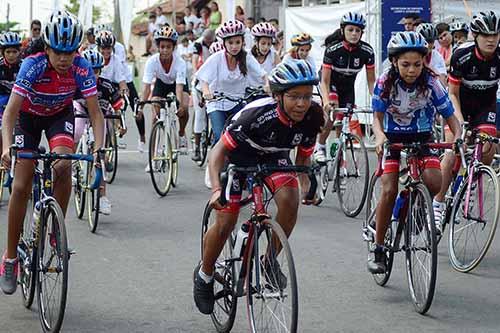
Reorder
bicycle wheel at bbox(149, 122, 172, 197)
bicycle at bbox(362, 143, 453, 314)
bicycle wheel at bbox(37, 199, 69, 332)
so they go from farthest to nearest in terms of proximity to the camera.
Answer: bicycle wheel at bbox(149, 122, 172, 197) → bicycle at bbox(362, 143, 453, 314) → bicycle wheel at bbox(37, 199, 69, 332)

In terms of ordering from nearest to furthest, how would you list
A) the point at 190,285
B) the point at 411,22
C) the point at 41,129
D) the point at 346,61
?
the point at 41,129 → the point at 190,285 → the point at 346,61 → the point at 411,22

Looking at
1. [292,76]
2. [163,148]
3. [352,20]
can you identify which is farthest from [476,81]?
[163,148]

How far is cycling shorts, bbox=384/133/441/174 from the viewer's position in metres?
8.16

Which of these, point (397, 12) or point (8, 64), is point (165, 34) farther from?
point (397, 12)

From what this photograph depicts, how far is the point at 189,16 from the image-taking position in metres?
33.9

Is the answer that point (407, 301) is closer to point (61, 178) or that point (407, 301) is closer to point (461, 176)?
point (461, 176)

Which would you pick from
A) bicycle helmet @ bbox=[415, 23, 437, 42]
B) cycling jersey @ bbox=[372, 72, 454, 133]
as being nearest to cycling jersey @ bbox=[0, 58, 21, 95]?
bicycle helmet @ bbox=[415, 23, 437, 42]

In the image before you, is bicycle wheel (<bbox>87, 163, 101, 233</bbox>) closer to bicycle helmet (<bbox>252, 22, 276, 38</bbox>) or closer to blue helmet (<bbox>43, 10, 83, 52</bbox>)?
blue helmet (<bbox>43, 10, 83, 52</bbox>)

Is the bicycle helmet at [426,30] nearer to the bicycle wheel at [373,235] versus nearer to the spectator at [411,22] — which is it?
the spectator at [411,22]

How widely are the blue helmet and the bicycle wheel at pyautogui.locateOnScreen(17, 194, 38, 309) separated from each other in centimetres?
110

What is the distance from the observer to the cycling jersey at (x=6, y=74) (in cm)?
1250

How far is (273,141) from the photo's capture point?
680 centimetres

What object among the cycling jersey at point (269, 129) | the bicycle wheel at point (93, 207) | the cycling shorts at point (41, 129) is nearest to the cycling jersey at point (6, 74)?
the bicycle wheel at point (93, 207)

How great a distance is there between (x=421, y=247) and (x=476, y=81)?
2.83 meters
